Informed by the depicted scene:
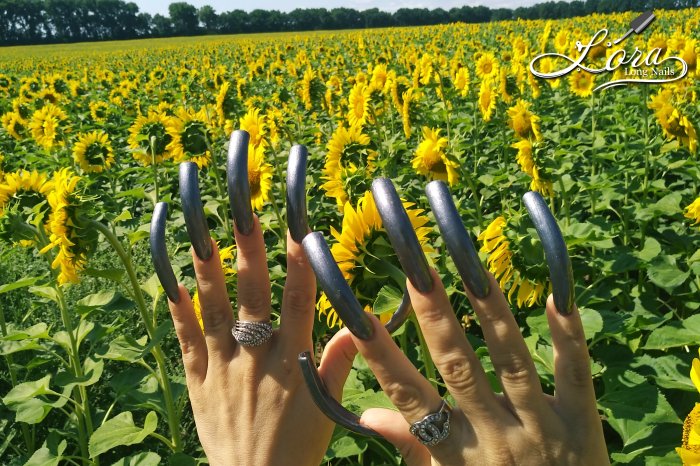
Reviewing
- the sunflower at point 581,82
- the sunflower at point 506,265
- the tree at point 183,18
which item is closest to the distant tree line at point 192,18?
the tree at point 183,18

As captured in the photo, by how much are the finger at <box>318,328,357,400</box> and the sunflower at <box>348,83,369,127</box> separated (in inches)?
150

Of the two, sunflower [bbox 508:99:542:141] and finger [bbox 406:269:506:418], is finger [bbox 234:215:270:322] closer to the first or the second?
finger [bbox 406:269:506:418]

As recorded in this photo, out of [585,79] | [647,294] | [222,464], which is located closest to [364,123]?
[585,79]

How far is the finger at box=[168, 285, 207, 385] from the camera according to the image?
1178 millimetres

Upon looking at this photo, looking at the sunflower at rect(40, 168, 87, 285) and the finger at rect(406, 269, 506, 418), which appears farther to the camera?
the sunflower at rect(40, 168, 87, 285)

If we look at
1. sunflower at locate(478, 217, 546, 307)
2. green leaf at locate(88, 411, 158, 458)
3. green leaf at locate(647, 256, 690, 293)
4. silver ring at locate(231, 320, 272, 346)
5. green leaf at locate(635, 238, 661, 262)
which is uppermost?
silver ring at locate(231, 320, 272, 346)

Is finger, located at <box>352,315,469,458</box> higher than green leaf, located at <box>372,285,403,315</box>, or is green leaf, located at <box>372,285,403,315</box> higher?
finger, located at <box>352,315,469,458</box>

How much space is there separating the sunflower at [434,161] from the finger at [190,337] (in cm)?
222

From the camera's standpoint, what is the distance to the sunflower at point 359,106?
A: 188 inches

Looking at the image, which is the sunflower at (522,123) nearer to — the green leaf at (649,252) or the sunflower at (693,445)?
the green leaf at (649,252)

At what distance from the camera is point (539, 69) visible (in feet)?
20.1

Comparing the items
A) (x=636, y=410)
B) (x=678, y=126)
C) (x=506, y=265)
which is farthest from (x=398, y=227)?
(x=678, y=126)

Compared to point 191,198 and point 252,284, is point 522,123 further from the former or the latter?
point 191,198

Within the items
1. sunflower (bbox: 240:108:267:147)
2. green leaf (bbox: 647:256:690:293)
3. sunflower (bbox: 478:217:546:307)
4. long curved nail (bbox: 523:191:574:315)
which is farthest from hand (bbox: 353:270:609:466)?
sunflower (bbox: 240:108:267:147)
